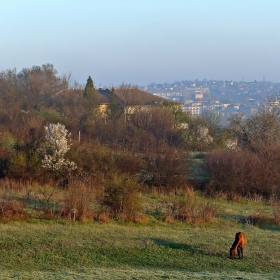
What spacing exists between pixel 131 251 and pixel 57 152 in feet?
42.2

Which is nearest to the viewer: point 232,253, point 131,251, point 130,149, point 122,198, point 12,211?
point 232,253

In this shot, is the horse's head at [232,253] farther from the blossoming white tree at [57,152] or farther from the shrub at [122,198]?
the blossoming white tree at [57,152]

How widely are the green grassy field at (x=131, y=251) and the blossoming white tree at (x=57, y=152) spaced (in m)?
8.19

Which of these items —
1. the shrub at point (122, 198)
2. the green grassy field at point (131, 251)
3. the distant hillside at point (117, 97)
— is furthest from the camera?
the distant hillside at point (117, 97)

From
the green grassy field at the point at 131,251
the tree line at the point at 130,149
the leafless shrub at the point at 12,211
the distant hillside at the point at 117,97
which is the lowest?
the green grassy field at the point at 131,251

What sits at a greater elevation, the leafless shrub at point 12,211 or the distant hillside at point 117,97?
the distant hillside at point 117,97

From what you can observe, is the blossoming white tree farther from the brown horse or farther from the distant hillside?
the distant hillside

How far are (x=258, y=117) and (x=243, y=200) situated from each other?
46.3 ft

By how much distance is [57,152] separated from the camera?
25.4 meters

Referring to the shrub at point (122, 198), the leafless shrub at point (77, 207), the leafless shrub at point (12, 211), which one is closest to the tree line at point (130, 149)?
the shrub at point (122, 198)

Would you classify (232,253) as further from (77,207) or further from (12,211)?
(12,211)

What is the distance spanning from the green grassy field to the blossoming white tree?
819 cm

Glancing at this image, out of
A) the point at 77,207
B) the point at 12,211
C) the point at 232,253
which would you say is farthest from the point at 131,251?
the point at 12,211

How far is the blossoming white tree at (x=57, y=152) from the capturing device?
25234 mm
